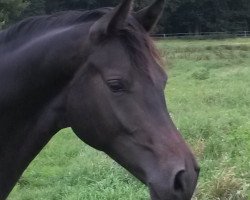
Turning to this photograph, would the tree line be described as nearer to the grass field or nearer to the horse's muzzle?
the grass field

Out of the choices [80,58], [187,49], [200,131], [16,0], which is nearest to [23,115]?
[80,58]

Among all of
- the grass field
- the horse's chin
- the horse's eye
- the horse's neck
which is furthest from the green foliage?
the horse's chin

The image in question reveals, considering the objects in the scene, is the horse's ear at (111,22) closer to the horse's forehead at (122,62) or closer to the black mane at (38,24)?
the horse's forehead at (122,62)

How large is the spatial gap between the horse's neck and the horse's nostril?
2.21ft

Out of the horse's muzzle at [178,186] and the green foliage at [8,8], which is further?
the green foliage at [8,8]

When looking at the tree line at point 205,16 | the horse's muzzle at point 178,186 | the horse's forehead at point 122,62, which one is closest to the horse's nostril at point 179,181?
the horse's muzzle at point 178,186

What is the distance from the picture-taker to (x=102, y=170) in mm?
7562

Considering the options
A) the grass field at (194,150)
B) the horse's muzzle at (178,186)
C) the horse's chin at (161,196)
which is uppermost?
the horse's muzzle at (178,186)

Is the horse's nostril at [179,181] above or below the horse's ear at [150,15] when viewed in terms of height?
below

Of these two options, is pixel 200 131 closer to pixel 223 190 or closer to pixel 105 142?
pixel 223 190

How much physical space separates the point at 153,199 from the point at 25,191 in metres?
5.39

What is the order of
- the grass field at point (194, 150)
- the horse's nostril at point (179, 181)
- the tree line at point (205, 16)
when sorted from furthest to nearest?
the tree line at point (205, 16)
the grass field at point (194, 150)
the horse's nostril at point (179, 181)

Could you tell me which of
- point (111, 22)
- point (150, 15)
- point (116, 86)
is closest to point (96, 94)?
point (116, 86)

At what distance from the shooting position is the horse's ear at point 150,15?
278 centimetres
